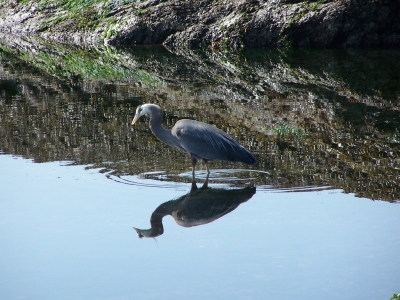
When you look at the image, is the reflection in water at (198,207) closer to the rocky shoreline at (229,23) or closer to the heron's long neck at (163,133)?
the heron's long neck at (163,133)

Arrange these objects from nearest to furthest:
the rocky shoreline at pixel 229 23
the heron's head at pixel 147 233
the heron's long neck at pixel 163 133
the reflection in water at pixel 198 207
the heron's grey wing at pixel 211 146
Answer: the heron's head at pixel 147 233 → the reflection in water at pixel 198 207 → the heron's grey wing at pixel 211 146 → the heron's long neck at pixel 163 133 → the rocky shoreline at pixel 229 23

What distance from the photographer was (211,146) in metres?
7.67

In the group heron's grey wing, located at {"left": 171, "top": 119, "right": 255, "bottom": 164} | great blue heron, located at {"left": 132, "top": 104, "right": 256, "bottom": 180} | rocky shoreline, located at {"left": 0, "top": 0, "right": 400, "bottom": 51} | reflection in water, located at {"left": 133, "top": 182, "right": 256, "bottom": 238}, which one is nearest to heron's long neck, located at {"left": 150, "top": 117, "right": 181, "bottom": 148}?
great blue heron, located at {"left": 132, "top": 104, "right": 256, "bottom": 180}

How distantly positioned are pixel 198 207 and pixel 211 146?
3.65 feet

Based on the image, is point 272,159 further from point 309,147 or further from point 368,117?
point 368,117

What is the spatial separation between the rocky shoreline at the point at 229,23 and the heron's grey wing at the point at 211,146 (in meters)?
12.9

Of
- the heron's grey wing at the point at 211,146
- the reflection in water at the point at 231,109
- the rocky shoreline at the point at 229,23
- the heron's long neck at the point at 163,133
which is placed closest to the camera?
the heron's grey wing at the point at 211,146

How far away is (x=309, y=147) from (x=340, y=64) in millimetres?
7884

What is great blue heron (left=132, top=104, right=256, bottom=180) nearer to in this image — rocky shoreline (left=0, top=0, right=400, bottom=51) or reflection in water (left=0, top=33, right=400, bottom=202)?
reflection in water (left=0, top=33, right=400, bottom=202)

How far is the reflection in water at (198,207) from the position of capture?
6295 mm

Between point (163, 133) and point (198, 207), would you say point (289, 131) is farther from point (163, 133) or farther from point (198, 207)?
point (198, 207)

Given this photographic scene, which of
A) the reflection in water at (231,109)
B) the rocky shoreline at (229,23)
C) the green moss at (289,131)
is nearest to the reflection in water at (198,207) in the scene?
the reflection in water at (231,109)

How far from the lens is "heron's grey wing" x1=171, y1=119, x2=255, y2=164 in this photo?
301 inches

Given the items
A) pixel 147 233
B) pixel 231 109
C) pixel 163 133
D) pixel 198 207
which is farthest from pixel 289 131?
pixel 147 233
